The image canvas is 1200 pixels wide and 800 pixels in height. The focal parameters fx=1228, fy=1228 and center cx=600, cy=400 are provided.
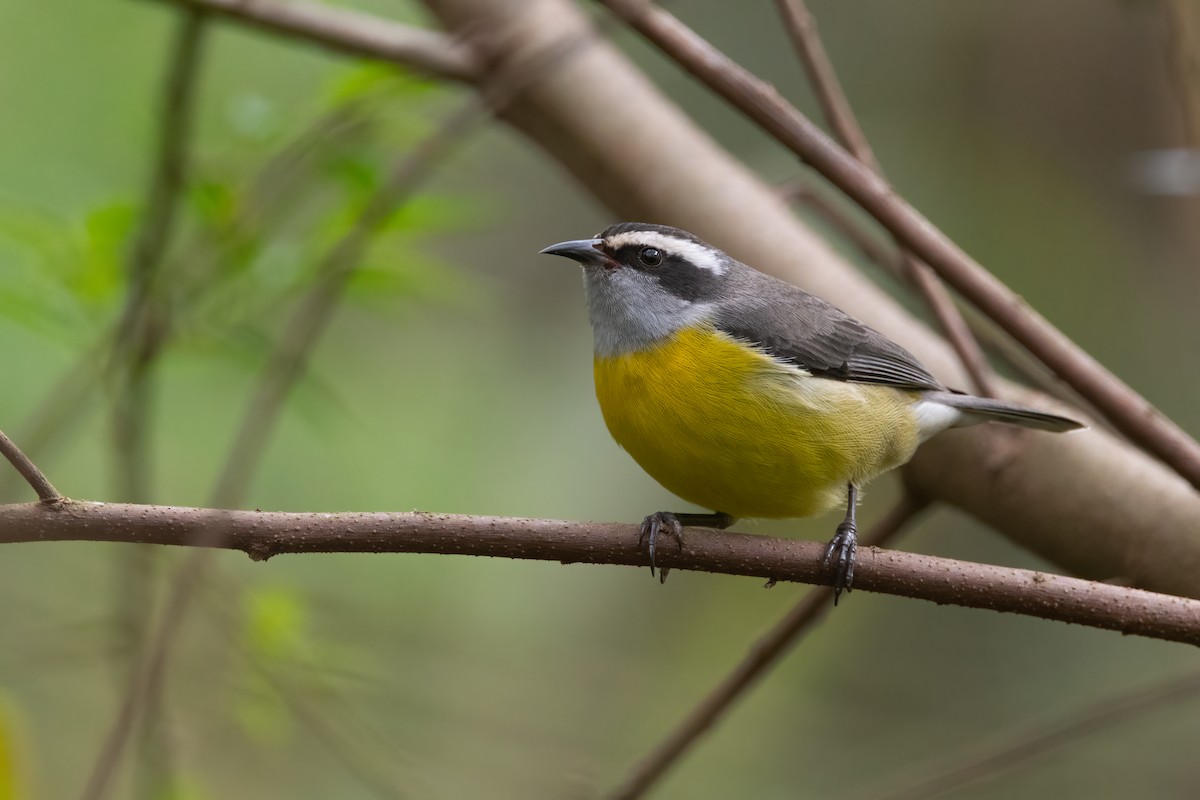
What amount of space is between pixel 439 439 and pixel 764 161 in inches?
124

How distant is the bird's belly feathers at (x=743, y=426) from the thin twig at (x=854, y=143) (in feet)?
0.95

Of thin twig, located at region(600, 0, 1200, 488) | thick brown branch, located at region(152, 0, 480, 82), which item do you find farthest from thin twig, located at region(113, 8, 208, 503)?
thin twig, located at region(600, 0, 1200, 488)

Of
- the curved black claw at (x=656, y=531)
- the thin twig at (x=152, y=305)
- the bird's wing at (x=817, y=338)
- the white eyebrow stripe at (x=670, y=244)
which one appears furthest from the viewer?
the white eyebrow stripe at (x=670, y=244)

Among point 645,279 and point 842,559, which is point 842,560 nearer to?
point 842,559

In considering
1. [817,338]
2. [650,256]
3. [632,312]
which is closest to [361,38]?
[650,256]

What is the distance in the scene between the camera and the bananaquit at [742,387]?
12.6 ft

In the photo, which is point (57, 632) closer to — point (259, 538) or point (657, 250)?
point (259, 538)

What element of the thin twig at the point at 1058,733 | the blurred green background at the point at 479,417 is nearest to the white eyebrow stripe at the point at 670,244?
the blurred green background at the point at 479,417

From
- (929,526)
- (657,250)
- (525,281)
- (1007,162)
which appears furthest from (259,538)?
(1007,162)

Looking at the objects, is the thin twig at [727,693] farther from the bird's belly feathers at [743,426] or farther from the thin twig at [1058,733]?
the thin twig at [1058,733]

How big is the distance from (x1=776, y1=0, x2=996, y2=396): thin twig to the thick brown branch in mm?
1336

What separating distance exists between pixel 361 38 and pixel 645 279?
147 cm

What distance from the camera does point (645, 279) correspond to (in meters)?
4.36

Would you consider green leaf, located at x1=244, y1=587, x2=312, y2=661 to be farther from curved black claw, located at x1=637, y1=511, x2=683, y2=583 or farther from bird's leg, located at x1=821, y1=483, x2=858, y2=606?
bird's leg, located at x1=821, y1=483, x2=858, y2=606
